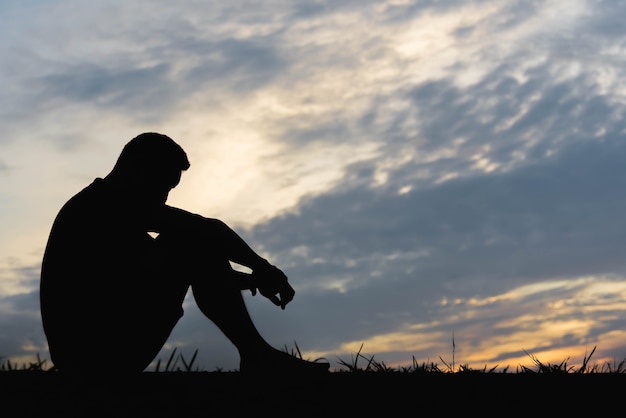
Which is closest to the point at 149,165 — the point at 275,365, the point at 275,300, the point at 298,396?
the point at 275,300

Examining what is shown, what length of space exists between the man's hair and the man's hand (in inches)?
42.9

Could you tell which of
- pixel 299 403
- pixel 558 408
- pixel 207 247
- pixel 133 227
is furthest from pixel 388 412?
pixel 133 227

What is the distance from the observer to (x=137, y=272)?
6.25 m

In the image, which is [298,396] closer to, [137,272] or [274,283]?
[274,283]

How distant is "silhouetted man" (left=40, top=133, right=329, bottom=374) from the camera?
6.23 m

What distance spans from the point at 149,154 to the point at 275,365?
1937 mm

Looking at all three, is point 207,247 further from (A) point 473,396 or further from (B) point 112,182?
(A) point 473,396

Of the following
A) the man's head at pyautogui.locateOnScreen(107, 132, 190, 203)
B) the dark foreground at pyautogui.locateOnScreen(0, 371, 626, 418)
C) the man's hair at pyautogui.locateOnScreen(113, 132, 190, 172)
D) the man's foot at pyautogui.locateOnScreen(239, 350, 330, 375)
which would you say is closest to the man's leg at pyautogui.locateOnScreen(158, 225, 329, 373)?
the man's foot at pyautogui.locateOnScreen(239, 350, 330, 375)

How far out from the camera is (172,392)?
19.9 feet

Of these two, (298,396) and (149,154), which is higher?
(149,154)

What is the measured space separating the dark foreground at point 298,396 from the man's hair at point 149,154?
5.59 ft

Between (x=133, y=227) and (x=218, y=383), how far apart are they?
140 centimetres

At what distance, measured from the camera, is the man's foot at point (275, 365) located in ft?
20.8

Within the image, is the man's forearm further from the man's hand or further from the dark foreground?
the dark foreground
